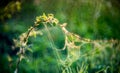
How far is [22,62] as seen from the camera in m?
2.84

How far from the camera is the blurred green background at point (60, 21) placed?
2811mm

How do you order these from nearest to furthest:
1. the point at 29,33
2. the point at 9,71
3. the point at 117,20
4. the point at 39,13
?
the point at 29,33, the point at 9,71, the point at 39,13, the point at 117,20

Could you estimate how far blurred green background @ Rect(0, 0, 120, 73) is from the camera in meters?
2.81

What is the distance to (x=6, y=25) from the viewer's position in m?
3.27

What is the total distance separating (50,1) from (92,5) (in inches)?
17.7

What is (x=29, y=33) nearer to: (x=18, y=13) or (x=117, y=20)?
(x=18, y=13)

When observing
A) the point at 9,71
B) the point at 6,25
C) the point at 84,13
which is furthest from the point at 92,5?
the point at 9,71

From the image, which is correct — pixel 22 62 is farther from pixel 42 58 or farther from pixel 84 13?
pixel 84 13

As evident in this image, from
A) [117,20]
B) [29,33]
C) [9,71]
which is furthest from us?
[117,20]

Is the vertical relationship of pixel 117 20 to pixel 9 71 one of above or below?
above

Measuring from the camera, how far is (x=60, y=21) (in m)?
3.26

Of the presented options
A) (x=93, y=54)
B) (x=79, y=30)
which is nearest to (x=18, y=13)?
(x=79, y=30)

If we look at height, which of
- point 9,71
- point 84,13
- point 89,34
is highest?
point 84,13

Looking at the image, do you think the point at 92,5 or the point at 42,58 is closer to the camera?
the point at 42,58
